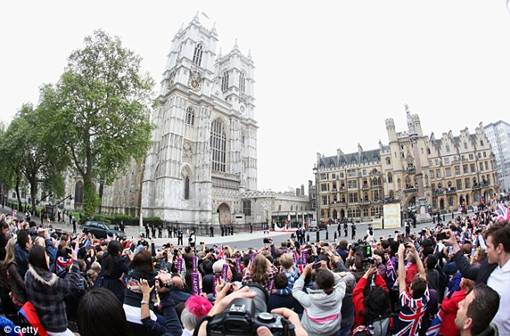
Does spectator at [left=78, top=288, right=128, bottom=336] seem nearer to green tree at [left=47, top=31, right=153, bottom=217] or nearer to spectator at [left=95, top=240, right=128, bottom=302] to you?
spectator at [left=95, top=240, right=128, bottom=302]

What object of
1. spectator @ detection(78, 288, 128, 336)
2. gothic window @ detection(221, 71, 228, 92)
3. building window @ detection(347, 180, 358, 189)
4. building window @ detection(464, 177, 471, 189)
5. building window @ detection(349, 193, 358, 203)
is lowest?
spectator @ detection(78, 288, 128, 336)

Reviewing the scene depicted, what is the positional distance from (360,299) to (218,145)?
46574 mm

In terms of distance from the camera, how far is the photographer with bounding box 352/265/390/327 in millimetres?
3398

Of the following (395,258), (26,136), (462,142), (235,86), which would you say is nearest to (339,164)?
(462,142)

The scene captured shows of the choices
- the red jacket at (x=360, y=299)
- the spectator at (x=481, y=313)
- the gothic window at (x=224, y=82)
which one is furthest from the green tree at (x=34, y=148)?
the gothic window at (x=224, y=82)

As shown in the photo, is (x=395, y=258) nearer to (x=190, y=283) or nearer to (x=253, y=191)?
(x=190, y=283)

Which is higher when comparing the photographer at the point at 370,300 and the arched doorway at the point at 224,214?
the arched doorway at the point at 224,214

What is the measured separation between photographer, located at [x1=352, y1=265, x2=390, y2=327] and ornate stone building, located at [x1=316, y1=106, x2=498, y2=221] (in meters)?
42.8

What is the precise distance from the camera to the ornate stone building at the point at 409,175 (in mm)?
49406

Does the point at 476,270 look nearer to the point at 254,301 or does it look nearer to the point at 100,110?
the point at 254,301

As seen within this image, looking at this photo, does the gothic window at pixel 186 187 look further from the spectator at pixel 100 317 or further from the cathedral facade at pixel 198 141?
the spectator at pixel 100 317

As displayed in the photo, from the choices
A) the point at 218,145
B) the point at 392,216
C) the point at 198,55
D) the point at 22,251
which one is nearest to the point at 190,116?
the point at 218,145

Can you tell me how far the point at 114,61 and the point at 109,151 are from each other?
828cm

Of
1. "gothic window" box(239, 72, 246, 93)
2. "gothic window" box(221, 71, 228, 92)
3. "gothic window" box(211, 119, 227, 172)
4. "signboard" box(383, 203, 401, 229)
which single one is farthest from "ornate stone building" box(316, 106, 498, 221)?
"gothic window" box(221, 71, 228, 92)
